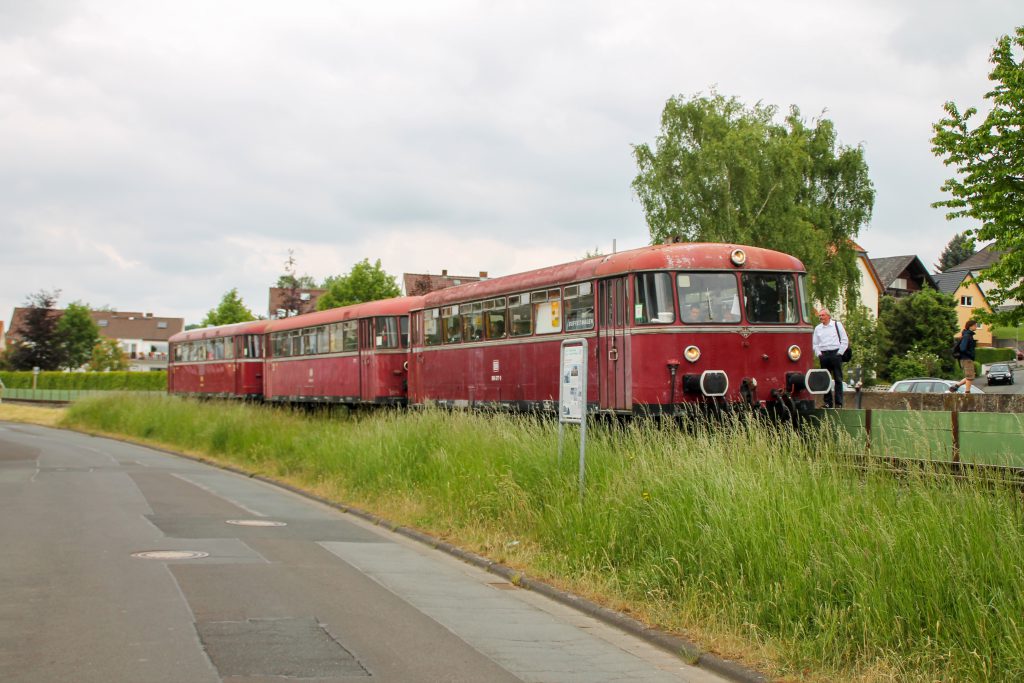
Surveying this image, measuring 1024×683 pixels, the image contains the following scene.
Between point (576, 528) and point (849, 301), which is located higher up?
point (849, 301)

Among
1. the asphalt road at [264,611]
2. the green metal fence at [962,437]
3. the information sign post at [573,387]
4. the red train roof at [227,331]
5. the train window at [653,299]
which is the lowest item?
the asphalt road at [264,611]

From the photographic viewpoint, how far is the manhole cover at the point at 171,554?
11406 mm

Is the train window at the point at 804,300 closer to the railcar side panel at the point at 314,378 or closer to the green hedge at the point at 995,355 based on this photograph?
the railcar side panel at the point at 314,378

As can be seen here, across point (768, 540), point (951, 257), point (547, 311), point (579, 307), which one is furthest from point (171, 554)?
point (951, 257)

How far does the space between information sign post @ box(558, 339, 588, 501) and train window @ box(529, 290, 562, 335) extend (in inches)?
272

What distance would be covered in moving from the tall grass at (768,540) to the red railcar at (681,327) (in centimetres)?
302

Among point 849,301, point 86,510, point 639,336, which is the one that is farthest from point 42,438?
point 849,301

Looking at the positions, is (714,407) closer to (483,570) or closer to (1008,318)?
(483,570)

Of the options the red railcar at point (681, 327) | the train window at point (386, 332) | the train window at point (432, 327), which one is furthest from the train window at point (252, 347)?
the red railcar at point (681, 327)

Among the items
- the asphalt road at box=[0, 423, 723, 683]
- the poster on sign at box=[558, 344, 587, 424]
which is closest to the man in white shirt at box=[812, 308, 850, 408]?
the poster on sign at box=[558, 344, 587, 424]

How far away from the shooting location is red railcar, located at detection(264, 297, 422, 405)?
3064 centimetres

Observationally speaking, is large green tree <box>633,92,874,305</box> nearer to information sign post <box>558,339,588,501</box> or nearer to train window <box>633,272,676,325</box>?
train window <box>633,272,676,325</box>

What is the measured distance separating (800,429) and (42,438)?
29.7 metres

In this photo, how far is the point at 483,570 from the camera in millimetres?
11914
